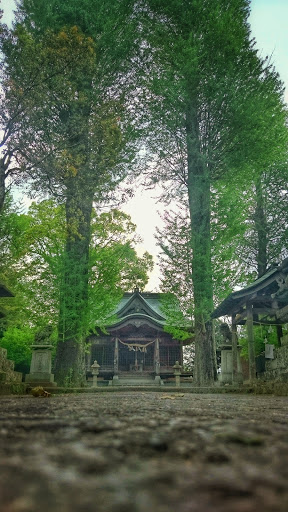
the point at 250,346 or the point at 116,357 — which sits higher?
the point at 116,357

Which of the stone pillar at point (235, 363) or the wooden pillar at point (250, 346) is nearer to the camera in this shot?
the wooden pillar at point (250, 346)

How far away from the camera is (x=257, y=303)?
543 inches

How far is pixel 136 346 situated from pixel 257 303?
613 inches

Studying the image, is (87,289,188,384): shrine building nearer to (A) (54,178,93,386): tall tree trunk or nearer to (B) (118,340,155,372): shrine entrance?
(B) (118,340,155,372): shrine entrance

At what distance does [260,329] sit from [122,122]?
39.2 feet

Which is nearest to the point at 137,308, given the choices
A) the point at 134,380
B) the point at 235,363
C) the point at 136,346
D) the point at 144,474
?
the point at 136,346

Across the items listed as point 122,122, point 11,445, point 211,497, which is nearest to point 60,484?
point 211,497

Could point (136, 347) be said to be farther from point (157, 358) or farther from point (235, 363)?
point (235, 363)

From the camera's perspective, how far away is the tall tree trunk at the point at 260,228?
22172 millimetres

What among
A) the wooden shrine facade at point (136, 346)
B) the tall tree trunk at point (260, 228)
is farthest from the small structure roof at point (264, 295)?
the wooden shrine facade at point (136, 346)

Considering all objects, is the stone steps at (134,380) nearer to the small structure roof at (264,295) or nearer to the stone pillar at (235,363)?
the stone pillar at (235,363)

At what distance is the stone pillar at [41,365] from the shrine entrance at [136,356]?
14.2 metres

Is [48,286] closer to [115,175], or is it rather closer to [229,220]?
[115,175]

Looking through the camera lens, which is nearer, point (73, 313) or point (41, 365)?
point (73, 313)
